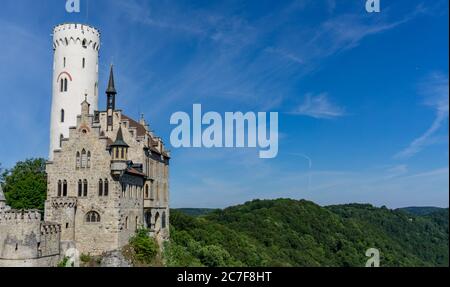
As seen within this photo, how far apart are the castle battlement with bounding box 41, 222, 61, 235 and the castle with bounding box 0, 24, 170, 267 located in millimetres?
70

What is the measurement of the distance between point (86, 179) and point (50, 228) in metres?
4.35

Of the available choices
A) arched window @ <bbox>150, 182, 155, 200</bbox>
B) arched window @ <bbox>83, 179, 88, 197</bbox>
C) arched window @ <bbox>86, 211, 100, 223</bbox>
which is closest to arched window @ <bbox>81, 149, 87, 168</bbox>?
arched window @ <bbox>83, 179, 88, 197</bbox>

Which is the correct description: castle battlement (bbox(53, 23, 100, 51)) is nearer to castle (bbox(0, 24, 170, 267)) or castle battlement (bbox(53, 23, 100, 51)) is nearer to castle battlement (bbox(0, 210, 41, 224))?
castle (bbox(0, 24, 170, 267))

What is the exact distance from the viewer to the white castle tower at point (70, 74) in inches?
1786

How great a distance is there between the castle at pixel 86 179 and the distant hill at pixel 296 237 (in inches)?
309

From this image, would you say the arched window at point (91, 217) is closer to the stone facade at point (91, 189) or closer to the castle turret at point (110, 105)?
the stone facade at point (91, 189)

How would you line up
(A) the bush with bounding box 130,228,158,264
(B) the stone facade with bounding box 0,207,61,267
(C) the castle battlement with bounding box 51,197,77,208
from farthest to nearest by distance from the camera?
(A) the bush with bounding box 130,228,158,264 → (C) the castle battlement with bounding box 51,197,77,208 → (B) the stone facade with bounding box 0,207,61,267

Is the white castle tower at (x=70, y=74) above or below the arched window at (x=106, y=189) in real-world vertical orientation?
above

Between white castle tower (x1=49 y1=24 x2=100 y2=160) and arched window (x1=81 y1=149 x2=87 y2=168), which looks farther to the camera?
white castle tower (x1=49 y1=24 x2=100 y2=160)

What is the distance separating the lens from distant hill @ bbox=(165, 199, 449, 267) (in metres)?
62.5

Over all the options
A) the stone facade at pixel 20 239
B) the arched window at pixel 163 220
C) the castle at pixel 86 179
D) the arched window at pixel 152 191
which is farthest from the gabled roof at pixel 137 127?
the stone facade at pixel 20 239

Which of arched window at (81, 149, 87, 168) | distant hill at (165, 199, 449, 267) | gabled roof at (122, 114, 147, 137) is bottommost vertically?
distant hill at (165, 199, 449, 267)
